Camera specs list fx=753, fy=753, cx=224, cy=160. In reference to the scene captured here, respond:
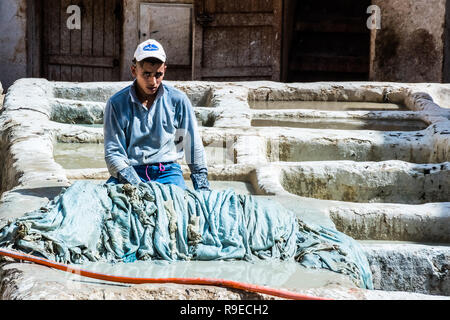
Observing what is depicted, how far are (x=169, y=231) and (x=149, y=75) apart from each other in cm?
98

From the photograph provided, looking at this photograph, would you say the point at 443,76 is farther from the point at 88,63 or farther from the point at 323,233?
the point at 323,233

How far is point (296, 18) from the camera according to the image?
13484 millimetres

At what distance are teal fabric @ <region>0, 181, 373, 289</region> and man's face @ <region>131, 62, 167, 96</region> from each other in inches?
23.8

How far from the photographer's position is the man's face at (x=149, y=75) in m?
4.23

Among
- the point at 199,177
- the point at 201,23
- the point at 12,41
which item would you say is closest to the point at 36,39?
the point at 12,41

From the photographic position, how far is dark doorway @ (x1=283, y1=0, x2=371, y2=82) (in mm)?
13102

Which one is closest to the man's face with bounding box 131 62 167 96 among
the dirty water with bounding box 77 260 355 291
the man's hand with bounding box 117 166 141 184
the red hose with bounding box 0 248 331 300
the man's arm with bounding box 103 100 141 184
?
the man's arm with bounding box 103 100 141 184

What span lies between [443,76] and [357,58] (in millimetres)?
2760

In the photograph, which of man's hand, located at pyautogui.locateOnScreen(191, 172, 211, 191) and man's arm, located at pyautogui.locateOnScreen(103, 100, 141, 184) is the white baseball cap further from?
man's hand, located at pyautogui.locateOnScreen(191, 172, 211, 191)

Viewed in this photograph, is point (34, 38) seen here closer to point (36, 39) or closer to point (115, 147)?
point (36, 39)

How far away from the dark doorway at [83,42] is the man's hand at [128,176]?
25.3 feet

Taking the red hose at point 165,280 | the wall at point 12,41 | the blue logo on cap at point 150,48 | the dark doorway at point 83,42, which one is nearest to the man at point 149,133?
the blue logo on cap at point 150,48

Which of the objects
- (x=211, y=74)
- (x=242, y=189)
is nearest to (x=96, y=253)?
(x=242, y=189)

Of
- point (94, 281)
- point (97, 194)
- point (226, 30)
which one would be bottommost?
point (94, 281)
